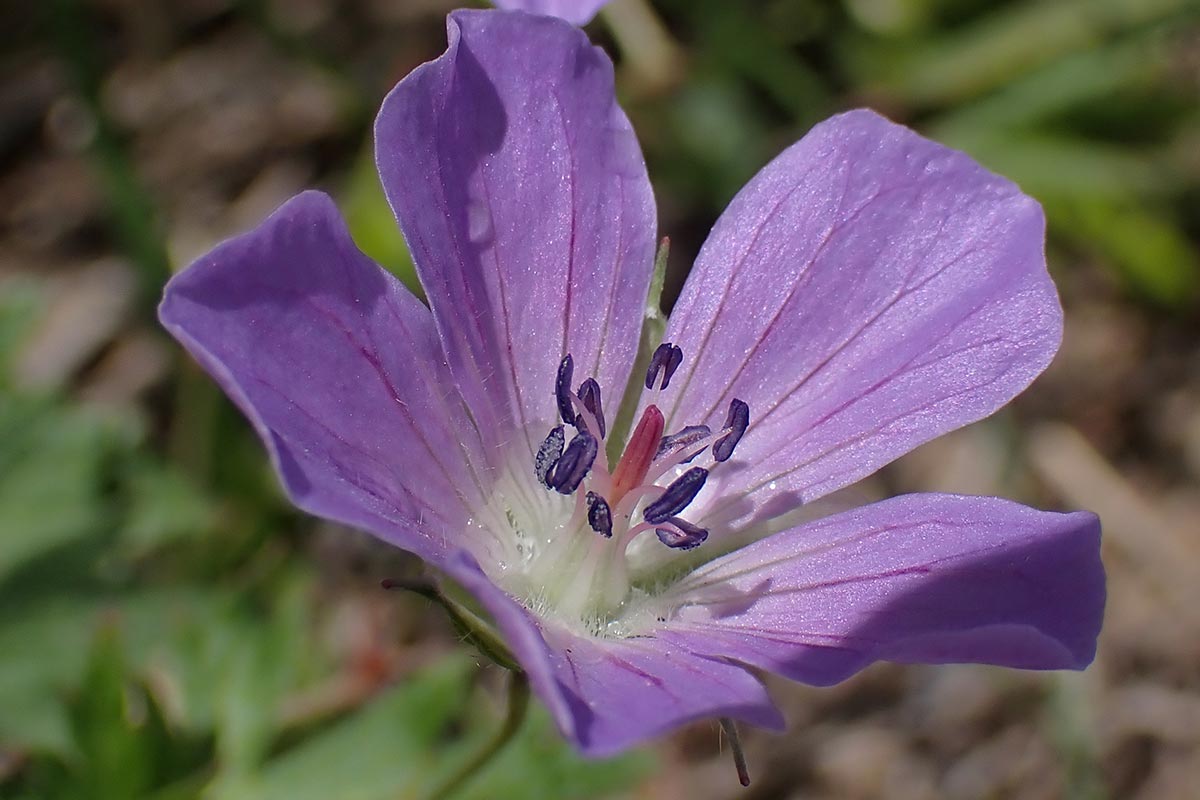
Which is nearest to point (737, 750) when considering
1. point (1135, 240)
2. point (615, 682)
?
point (615, 682)

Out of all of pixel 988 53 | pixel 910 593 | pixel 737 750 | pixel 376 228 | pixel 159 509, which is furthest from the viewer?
pixel 988 53

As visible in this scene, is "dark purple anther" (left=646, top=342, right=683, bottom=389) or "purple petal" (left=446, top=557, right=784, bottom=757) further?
"dark purple anther" (left=646, top=342, right=683, bottom=389)

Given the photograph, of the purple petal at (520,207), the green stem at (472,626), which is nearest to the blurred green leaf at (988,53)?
the purple petal at (520,207)

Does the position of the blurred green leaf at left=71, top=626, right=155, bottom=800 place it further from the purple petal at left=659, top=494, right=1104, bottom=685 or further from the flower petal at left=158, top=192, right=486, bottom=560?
the purple petal at left=659, top=494, right=1104, bottom=685

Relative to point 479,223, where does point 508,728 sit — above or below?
below

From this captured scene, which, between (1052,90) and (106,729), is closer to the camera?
(106,729)

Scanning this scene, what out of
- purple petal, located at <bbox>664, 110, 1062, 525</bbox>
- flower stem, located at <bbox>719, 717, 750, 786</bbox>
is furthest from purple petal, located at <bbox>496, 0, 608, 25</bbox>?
flower stem, located at <bbox>719, 717, 750, 786</bbox>

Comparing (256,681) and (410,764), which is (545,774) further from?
(256,681)
